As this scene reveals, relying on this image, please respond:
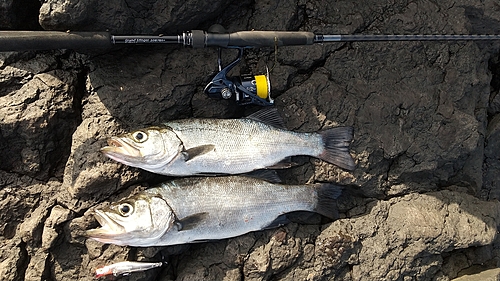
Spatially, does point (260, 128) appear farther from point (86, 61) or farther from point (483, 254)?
point (483, 254)

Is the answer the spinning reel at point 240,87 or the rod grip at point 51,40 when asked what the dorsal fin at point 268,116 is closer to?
the spinning reel at point 240,87

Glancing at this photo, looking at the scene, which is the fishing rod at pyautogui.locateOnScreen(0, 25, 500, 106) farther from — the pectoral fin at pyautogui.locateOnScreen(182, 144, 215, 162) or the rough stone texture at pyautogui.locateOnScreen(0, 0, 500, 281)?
the pectoral fin at pyautogui.locateOnScreen(182, 144, 215, 162)

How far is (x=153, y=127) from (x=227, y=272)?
1690mm

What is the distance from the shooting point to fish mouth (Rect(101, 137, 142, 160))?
411cm

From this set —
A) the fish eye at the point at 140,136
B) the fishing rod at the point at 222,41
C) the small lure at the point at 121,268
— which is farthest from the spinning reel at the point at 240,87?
the small lure at the point at 121,268

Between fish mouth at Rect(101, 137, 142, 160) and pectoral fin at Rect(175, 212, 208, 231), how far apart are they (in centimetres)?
78

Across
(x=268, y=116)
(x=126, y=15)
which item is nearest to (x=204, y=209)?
(x=268, y=116)

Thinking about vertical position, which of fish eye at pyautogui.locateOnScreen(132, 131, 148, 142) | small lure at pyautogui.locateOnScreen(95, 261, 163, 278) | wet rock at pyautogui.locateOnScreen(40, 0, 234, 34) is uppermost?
wet rock at pyautogui.locateOnScreen(40, 0, 234, 34)

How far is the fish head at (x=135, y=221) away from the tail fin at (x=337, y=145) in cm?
177

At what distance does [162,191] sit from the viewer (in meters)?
→ 4.30

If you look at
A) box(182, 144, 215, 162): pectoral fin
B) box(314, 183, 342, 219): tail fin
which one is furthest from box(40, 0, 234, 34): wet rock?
box(314, 183, 342, 219): tail fin

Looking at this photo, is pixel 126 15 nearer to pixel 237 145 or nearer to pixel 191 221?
pixel 237 145

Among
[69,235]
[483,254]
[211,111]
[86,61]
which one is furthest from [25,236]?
[483,254]

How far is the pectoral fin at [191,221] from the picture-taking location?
13.9 ft
